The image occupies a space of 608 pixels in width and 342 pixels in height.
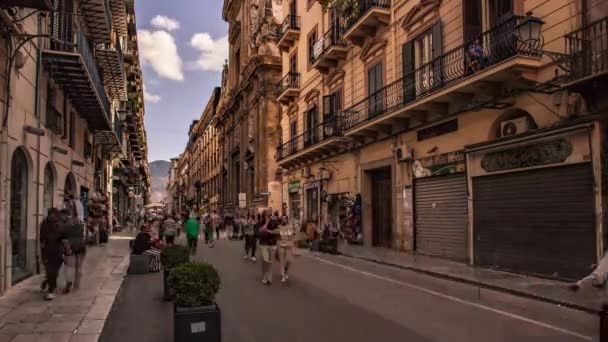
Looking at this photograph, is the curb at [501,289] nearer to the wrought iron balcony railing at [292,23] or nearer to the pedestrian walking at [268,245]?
the pedestrian walking at [268,245]

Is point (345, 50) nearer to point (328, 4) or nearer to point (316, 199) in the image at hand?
point (316, 199)

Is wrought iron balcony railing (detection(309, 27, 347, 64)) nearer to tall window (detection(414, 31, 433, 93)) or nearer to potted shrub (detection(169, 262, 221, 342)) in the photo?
tall window (detection(414, 31, 433, 93))

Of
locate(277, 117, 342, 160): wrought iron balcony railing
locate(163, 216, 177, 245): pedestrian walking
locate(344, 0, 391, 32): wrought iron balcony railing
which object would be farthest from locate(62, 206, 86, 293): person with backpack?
locate(277, 117, 342, 160): wrought iron balcony railing

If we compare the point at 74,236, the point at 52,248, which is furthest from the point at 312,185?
Result: the point at 52,248

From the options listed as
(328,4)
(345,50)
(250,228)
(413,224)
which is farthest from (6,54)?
(345,50)

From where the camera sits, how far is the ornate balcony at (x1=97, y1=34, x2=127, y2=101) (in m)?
22.5

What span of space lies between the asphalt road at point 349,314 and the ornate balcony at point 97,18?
9.50 m

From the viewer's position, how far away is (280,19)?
142ft

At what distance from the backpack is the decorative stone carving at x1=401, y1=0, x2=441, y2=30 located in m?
12.5

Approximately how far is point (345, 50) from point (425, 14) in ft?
21.8

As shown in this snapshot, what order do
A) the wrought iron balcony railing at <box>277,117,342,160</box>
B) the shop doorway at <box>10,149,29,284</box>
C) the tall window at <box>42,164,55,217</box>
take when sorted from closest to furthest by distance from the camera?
the shop doorway at <box>10,149,29,284</box> < the tall window at <box>42,164,55,217</box> < the wrought iron balcony railing at <box>277,117,342,160</box>

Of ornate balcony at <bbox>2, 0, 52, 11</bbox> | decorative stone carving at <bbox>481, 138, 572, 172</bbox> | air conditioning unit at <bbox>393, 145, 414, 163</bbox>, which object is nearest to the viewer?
ornate balcony at <bbox>2, 0, 52, 11</bbox>

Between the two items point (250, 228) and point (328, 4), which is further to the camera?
point (250, 228)

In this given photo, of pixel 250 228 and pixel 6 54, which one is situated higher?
pixel 6 54
